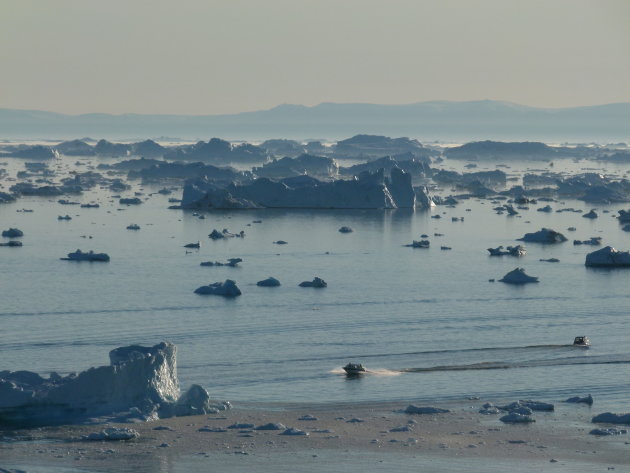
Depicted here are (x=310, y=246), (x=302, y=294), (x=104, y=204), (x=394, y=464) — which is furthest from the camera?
(x=104, y=204)

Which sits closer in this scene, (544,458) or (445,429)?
(544,458)

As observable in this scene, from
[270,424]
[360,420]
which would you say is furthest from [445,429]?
[270,424]

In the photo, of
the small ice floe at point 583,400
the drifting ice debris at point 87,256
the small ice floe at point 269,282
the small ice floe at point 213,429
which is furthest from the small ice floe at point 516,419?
the drifting ice debris at point 87,256

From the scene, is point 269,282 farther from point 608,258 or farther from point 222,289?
point 608,258

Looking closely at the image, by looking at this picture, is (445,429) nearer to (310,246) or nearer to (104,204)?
(310,246)

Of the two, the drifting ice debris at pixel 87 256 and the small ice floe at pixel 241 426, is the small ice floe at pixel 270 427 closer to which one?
the small ice floe at pixel 241 426

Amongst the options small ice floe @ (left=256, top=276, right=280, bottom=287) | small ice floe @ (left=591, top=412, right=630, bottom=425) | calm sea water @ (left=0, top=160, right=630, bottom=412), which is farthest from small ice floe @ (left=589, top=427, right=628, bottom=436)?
small ice floe @ (left=256, top=276, right=280, bottom=287)
